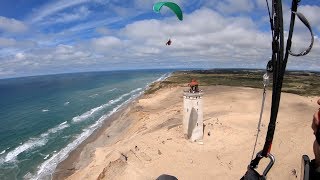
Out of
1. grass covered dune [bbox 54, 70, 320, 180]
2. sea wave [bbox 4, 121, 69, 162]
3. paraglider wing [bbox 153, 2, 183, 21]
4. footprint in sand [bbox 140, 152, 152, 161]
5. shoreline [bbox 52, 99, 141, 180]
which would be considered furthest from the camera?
sea wave [bbox 4, 121, 69, 162]

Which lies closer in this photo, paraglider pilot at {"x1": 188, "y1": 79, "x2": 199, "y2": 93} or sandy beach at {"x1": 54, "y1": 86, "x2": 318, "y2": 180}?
sandy beach at {"x1": 54, "y1": 86, "x2": 318, "y2": 180}

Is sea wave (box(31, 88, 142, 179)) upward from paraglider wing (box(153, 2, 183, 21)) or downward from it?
downward

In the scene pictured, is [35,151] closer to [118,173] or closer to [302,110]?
[118,173]

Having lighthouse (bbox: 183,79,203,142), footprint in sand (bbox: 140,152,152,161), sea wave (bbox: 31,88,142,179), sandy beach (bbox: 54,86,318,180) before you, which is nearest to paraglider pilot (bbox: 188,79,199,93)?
lighthouse (bbox: 183,79,203,142)

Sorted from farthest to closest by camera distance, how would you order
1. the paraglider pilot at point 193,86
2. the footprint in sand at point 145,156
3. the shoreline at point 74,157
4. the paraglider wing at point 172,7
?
the shoreline at point 74,157 → the footprint in sand at point 145,156 → the paraglider pilot at point 193,86 → the paraglider wing at point 172,7

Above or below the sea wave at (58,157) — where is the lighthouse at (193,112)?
above

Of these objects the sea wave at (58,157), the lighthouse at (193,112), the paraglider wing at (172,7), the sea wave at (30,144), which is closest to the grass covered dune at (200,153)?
the lighthouse at (193,112)

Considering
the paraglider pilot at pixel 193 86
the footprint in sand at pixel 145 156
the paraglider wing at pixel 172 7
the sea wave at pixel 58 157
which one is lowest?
the sea wave at pixel 58 157

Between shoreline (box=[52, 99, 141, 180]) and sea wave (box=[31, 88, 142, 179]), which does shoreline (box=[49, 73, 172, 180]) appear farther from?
sea wave (box=[31, 88, 142, 179])

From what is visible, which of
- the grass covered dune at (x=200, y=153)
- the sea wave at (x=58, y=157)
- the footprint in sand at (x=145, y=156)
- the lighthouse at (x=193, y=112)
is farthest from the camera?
the sea wave at (x=58, y=157)

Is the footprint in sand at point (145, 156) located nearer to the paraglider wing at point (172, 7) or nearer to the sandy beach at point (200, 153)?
the sandy beach at point (200, 153)
